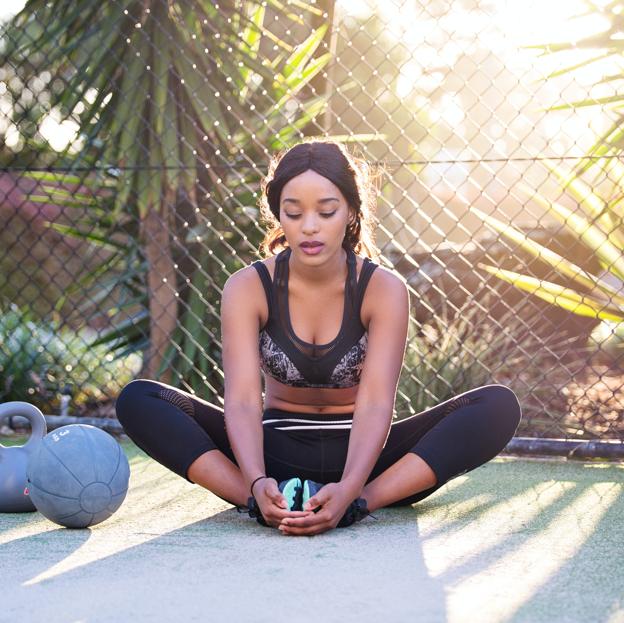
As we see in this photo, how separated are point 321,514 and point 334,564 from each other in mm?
244

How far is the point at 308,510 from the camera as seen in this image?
2.36m

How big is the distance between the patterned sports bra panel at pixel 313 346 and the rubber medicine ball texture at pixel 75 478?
0.49m

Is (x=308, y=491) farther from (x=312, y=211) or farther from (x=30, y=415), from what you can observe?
(x=30, y=415)

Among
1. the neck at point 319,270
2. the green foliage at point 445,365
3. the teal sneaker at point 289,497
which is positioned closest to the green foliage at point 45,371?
the green foliage at point 445,365

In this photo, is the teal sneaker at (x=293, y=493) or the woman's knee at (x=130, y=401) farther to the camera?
the woman's knee at (x=130, y=401)

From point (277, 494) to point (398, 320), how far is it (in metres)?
0.55

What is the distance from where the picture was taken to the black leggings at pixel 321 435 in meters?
2.67

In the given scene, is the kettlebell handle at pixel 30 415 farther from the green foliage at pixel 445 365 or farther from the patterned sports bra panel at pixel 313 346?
the green foliage at pixel 445 365

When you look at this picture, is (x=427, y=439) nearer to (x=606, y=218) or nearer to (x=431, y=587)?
(x=431, y=587)

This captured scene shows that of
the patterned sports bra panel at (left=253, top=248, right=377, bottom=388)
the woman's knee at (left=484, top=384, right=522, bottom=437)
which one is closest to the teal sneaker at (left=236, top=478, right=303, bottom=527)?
the patterned sports bra panel at (left=253, top=248, right=377, bottom=388)

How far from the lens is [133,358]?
6457 millimetres

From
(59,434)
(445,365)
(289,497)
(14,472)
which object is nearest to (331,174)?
(289,497)

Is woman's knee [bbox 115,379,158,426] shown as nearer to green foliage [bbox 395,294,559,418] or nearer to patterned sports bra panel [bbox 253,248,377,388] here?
patterned sports bra panel [bbox 253,248,377,388]

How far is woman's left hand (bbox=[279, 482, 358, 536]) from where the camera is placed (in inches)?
92.2
